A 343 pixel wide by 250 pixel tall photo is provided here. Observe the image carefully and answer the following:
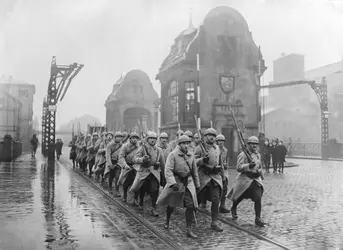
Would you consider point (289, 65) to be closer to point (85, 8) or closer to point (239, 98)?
point (239, 98)

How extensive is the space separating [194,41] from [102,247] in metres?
18.7

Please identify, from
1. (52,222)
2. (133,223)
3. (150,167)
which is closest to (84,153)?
(150,167)

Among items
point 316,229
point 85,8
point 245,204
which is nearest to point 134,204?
point 245,204

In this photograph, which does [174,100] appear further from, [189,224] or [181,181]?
[189,224]

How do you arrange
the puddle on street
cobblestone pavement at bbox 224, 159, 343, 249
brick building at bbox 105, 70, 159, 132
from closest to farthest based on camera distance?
the puddle on street, cobblestone pavement at bbox 224, 159, 343, 249, brick building at bbox 105, 70, 159, 132

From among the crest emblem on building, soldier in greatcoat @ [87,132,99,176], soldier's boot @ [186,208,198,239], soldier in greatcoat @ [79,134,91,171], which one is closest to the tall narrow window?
the crest emblem on building

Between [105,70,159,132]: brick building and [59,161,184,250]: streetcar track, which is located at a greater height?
[105,70,159,132]: brick building

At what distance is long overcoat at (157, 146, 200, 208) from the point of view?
6.40 metres

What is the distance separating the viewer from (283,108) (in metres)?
53.4

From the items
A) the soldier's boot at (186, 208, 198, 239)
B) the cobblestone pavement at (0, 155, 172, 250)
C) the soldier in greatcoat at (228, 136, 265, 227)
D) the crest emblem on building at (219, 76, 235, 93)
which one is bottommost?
the cobblestone pavement at (0, 155, 172, 250)

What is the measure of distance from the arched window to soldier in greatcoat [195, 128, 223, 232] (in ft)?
53.3

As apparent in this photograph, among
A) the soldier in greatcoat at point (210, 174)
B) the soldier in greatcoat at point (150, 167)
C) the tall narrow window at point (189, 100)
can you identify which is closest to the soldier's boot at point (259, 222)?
the soldier in greatcoat at point (210, 174)

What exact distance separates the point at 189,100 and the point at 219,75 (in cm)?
231

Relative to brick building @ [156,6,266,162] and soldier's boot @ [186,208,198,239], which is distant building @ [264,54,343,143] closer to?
brick building @ [156,6,266,162]
